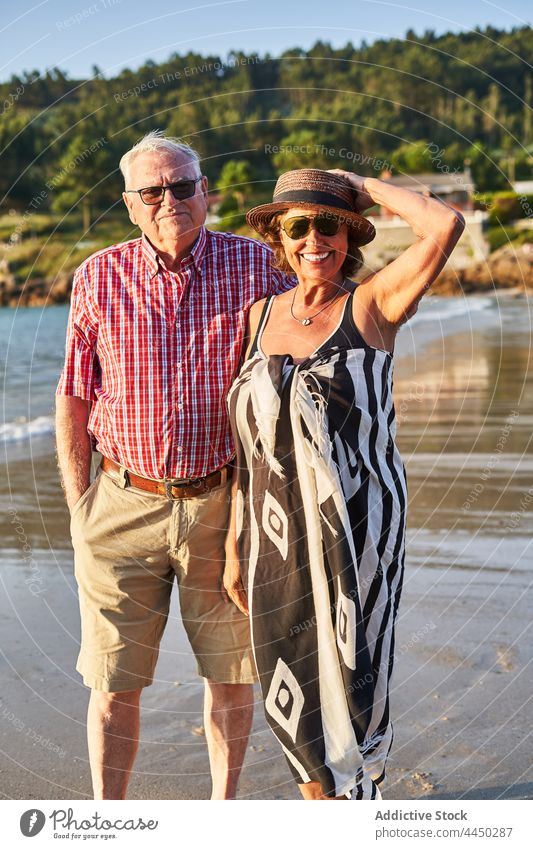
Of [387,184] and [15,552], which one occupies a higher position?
[387,184]

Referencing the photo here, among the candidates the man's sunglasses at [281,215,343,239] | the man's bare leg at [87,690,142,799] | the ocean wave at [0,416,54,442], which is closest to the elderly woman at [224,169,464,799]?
the man's sunglasses at [281,215,343,239]

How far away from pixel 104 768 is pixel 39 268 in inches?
2666

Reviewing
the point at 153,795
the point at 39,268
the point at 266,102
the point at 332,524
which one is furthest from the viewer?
the point at 266,102

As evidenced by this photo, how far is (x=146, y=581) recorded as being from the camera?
3477mm

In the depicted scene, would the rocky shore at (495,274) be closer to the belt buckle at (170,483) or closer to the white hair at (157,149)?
the white hair at (157,149)

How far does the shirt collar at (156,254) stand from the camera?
11.0 feet

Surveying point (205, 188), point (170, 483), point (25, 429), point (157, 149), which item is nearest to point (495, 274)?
point (25, 429)

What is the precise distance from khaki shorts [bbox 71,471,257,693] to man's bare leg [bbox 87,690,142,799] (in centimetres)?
6

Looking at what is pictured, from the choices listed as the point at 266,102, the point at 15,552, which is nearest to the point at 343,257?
the point at 15,552

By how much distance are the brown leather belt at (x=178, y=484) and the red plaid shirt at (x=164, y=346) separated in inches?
1.0

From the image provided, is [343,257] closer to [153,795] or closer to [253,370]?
[253,370]

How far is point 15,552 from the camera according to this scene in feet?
21.7

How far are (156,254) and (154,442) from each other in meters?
0.64

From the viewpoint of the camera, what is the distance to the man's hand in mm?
3371
